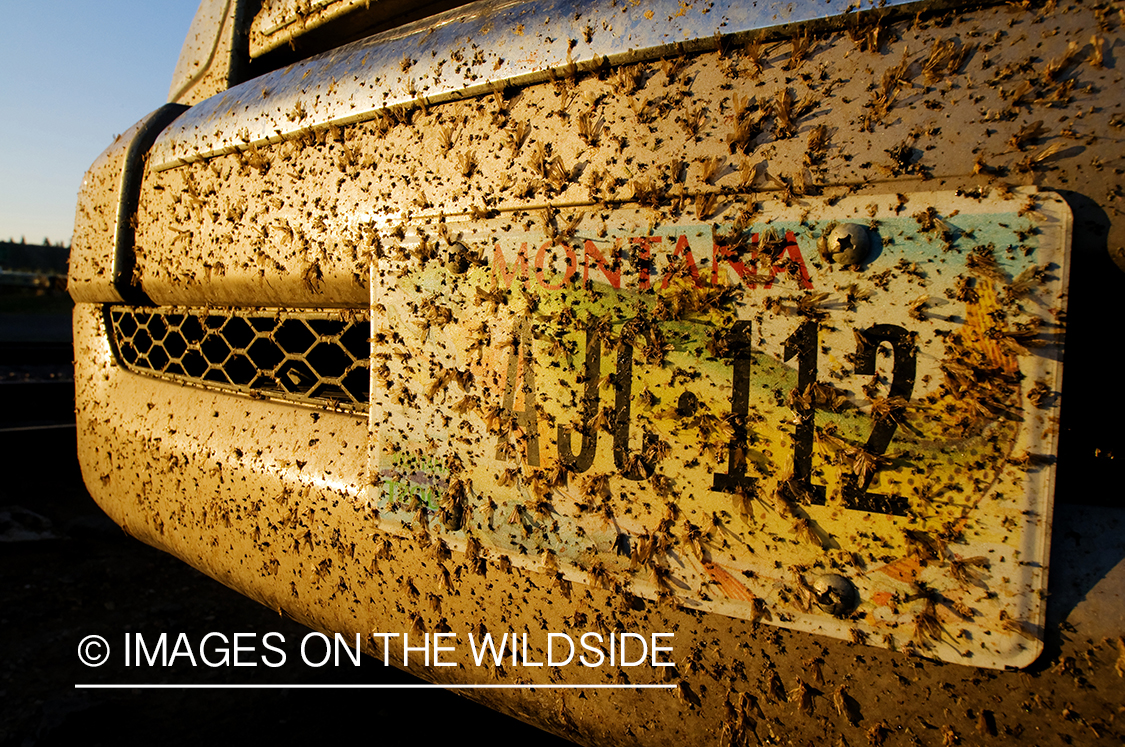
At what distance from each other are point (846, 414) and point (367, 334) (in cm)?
100

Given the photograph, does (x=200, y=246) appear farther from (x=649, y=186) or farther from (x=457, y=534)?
(x=649, y=186)

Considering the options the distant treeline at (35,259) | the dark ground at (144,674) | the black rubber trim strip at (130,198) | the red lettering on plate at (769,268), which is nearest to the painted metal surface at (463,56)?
the black rubber trim strip at (130,198)

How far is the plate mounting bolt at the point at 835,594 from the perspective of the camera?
73 centimetres

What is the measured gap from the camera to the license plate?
67 cm

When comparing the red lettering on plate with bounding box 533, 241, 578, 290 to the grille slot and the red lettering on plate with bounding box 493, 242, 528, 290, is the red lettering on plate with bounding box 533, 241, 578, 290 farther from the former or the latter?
the grille slot

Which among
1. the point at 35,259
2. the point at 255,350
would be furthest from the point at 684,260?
the point at 35,259

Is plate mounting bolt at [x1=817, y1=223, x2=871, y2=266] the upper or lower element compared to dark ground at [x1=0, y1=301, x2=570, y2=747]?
upper

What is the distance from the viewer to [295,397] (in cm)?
131

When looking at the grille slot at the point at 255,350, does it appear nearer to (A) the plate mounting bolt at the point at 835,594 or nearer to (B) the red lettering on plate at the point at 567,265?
(B) the red lettering on plate at the point at 567,265

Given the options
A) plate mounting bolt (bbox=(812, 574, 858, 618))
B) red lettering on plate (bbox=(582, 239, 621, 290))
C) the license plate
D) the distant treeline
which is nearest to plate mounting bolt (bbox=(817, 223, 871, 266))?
the license plate

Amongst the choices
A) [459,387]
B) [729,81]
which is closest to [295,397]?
[459,387]

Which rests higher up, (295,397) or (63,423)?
(295,397)

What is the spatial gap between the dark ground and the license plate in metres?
1.08

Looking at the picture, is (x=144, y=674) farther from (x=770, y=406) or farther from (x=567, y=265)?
(x=770, y=406)
